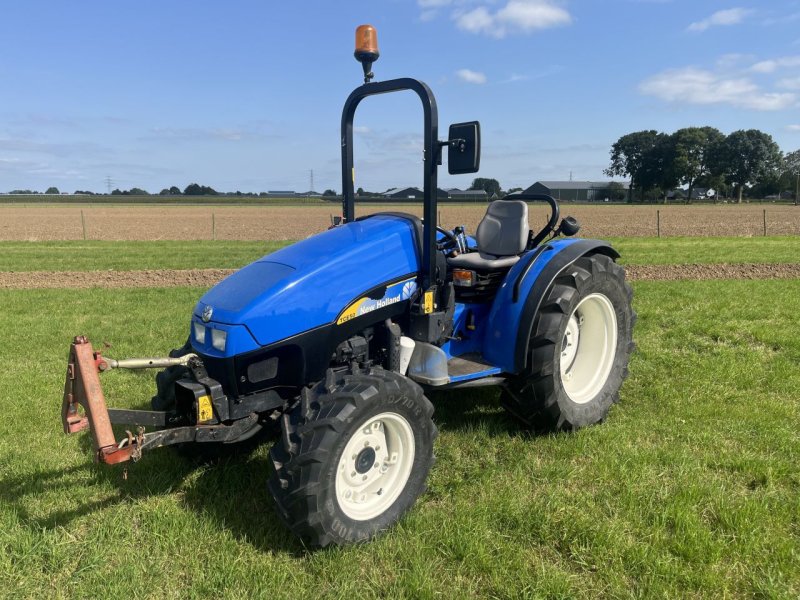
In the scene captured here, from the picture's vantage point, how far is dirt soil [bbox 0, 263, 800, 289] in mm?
9562

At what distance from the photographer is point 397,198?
330 centimetres

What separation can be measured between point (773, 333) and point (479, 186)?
3.73 metres

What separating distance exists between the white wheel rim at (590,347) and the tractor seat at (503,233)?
61 centimetres

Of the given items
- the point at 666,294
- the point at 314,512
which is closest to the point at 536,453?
the point at 314,512

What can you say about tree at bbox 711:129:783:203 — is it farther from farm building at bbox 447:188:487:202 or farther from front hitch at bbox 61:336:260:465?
front hitch at bbox 61:336:260:465

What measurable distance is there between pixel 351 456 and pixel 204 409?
2.27ft

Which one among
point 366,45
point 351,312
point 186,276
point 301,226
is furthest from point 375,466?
point 301,226

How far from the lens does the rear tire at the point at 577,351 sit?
3344 mm

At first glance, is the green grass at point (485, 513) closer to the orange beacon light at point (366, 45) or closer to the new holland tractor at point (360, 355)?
the new holland tractor at point (360, 355)

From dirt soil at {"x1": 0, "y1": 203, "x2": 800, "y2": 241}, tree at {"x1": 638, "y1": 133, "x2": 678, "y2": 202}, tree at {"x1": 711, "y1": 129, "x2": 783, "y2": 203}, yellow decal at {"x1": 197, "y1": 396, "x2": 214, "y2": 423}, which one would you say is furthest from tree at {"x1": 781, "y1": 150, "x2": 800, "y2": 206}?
yellow decal at {"x1": 197, "y1": 396, "x2": 214, "y2": 423}

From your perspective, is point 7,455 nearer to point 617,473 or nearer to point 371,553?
point 371,553

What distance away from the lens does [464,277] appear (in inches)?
137

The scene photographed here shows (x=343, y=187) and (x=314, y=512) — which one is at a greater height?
(x=343, y=187)

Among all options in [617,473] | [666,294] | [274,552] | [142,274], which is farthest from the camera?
[142,274]
